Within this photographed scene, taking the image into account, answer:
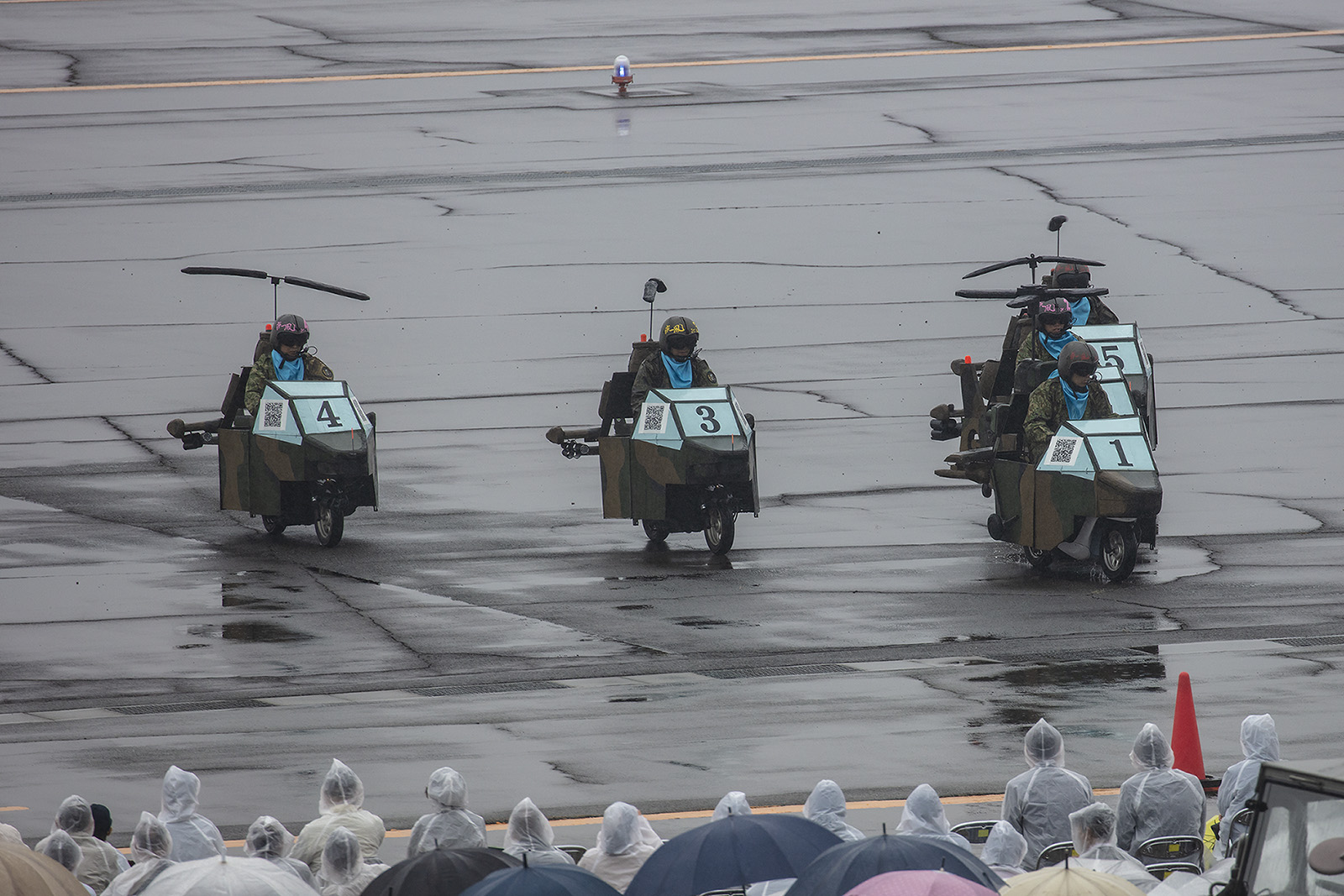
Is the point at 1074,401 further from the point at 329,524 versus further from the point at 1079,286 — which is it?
the point at 329,524

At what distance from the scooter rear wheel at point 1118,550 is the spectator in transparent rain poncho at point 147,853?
437 inches

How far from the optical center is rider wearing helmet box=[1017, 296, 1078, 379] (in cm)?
2105

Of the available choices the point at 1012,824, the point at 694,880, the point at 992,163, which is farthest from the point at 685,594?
the point at 992,163

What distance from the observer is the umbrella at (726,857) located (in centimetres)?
886

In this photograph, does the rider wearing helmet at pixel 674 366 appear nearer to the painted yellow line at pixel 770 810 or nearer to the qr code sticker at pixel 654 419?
the qr code sticker at pixel 654 419

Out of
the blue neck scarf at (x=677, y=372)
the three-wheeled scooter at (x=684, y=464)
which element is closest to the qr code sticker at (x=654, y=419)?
the three-wheeled scooter at (x=684, y=464)

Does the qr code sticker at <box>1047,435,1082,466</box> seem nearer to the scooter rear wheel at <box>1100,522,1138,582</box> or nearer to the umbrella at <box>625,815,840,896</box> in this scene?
the scooter rear wheel at <box>1100,522,1138,582</box>

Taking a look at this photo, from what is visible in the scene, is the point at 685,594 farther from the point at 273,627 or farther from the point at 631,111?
the point at 631,111

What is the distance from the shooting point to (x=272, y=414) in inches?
861

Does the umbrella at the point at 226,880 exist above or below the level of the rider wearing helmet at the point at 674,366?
below

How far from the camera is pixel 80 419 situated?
1121 inches

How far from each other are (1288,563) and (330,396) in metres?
8.74

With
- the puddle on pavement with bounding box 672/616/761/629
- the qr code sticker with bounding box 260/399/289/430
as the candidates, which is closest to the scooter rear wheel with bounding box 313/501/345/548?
the qr code sticker with bounding box 260/399/289/430

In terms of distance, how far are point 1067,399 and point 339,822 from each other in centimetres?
Answer: 1123
